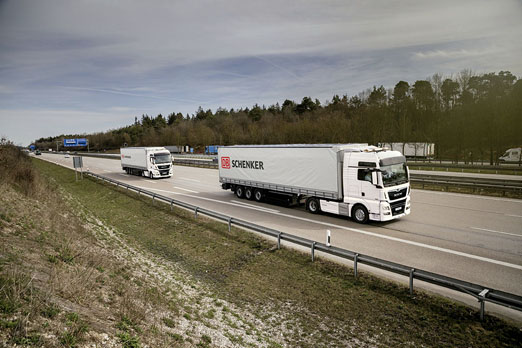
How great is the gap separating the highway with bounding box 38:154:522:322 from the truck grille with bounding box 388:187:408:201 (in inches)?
48.6

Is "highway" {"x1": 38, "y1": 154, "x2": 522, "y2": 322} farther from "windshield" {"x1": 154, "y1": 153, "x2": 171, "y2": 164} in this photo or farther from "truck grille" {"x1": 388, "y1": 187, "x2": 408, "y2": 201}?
"windshield" {"x1": 154, "y1": 153, "x2": 171, "y2": 164}

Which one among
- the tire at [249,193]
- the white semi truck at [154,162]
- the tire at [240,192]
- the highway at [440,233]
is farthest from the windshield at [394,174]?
the white semi truck at [154,162]

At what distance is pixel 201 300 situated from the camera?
7.58 metres

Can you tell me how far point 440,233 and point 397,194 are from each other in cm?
226

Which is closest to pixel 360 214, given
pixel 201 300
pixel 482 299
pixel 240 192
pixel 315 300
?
pixel 315 300

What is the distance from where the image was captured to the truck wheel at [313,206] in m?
15.8

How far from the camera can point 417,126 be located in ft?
156

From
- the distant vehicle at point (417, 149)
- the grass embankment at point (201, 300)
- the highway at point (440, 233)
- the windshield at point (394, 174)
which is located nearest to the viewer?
the grass embankment at point (201, 300)

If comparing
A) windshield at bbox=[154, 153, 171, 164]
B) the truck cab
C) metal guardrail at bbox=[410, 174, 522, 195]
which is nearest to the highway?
the truck cab

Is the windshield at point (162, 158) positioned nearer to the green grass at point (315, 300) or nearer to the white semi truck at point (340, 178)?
the white semi truck at point (340, 178)

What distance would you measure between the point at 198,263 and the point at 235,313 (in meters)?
3.47

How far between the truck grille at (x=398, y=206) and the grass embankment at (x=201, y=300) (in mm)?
5404

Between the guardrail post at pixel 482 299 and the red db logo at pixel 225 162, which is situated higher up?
the red db logo at pixel 225 162

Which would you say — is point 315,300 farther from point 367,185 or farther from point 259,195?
point 259,195
